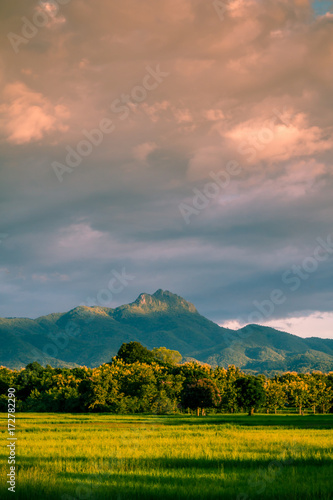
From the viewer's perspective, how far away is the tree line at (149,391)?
70938mm

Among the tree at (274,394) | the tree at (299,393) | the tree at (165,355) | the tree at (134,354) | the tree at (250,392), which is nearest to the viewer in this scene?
the tree at (250,392)

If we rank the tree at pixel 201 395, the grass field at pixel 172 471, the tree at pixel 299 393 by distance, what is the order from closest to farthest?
the grass field at pixel 172 471
the tree at pixel 201 395
the tree at pixel 299 393

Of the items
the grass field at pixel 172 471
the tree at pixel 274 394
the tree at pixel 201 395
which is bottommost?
the tree at pixel 274 394

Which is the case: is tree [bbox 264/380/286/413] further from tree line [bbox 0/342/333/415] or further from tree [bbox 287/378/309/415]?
tree [bbox 287/378/309/415]

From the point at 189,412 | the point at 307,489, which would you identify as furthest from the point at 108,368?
the point at 307,489

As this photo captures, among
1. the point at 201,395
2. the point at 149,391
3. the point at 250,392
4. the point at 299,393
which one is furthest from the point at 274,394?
the point at 201,395

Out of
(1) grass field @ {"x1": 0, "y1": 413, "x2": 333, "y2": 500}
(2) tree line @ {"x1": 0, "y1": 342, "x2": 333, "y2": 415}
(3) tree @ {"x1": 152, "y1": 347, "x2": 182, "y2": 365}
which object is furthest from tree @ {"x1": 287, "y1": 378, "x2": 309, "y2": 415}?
(1) grass field @ {"x1": 0, "y1": 413, "x2": 333, "y2": 500}

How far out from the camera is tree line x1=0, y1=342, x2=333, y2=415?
70.9 metres

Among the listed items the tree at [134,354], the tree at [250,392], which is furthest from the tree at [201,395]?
the tree at [134,354]

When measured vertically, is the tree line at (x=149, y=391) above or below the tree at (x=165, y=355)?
below

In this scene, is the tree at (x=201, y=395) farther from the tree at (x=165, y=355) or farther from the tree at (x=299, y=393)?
the tree at (x=165, y=355)

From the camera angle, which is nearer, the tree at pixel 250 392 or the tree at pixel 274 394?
the tree at pixel 250 392

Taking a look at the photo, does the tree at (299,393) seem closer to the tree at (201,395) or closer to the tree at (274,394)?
the tree at (274,394)

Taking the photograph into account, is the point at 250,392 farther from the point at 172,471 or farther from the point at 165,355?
the point at 165,355
